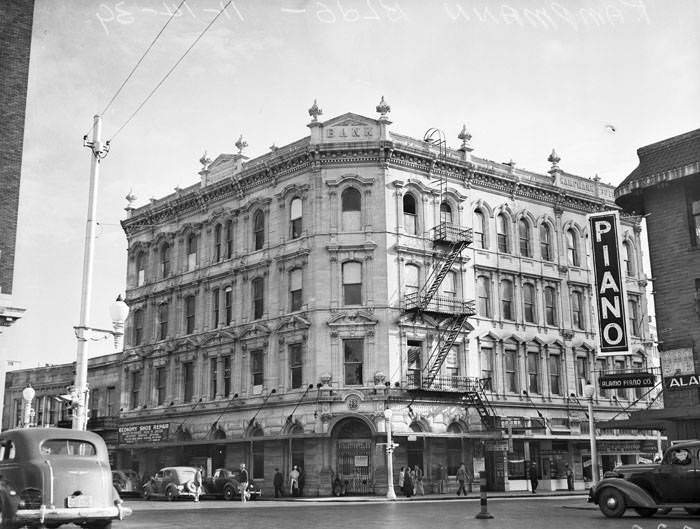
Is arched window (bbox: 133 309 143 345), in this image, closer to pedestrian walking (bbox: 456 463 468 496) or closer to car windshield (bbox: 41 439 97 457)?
pedestrian walking (bbox: 456 463 468 496)

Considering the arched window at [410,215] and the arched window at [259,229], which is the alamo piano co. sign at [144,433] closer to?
the arched window at [259,229]

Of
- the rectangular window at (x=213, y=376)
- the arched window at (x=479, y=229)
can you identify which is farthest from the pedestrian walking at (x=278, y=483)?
the arched window at (x=479, y=229)

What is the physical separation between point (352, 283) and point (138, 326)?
61.3 ft

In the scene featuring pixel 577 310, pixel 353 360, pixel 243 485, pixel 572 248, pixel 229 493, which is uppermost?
pixel 572 248

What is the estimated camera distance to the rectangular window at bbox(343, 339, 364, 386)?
41.0m

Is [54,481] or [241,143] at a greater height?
[241,143]

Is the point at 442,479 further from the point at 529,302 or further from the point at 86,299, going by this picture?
the point at 86,299

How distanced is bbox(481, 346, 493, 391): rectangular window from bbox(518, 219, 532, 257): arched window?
660cm

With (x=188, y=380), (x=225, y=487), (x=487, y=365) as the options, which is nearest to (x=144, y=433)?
(x=188, y=380)

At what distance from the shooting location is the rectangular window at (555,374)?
47438mm

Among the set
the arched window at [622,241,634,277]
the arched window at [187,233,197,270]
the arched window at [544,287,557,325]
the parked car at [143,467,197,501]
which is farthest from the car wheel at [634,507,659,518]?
the arched window at [622,241,634,277]

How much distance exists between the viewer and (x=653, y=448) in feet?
158

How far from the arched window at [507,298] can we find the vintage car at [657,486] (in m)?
26.0

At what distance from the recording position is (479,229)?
46.6 m
